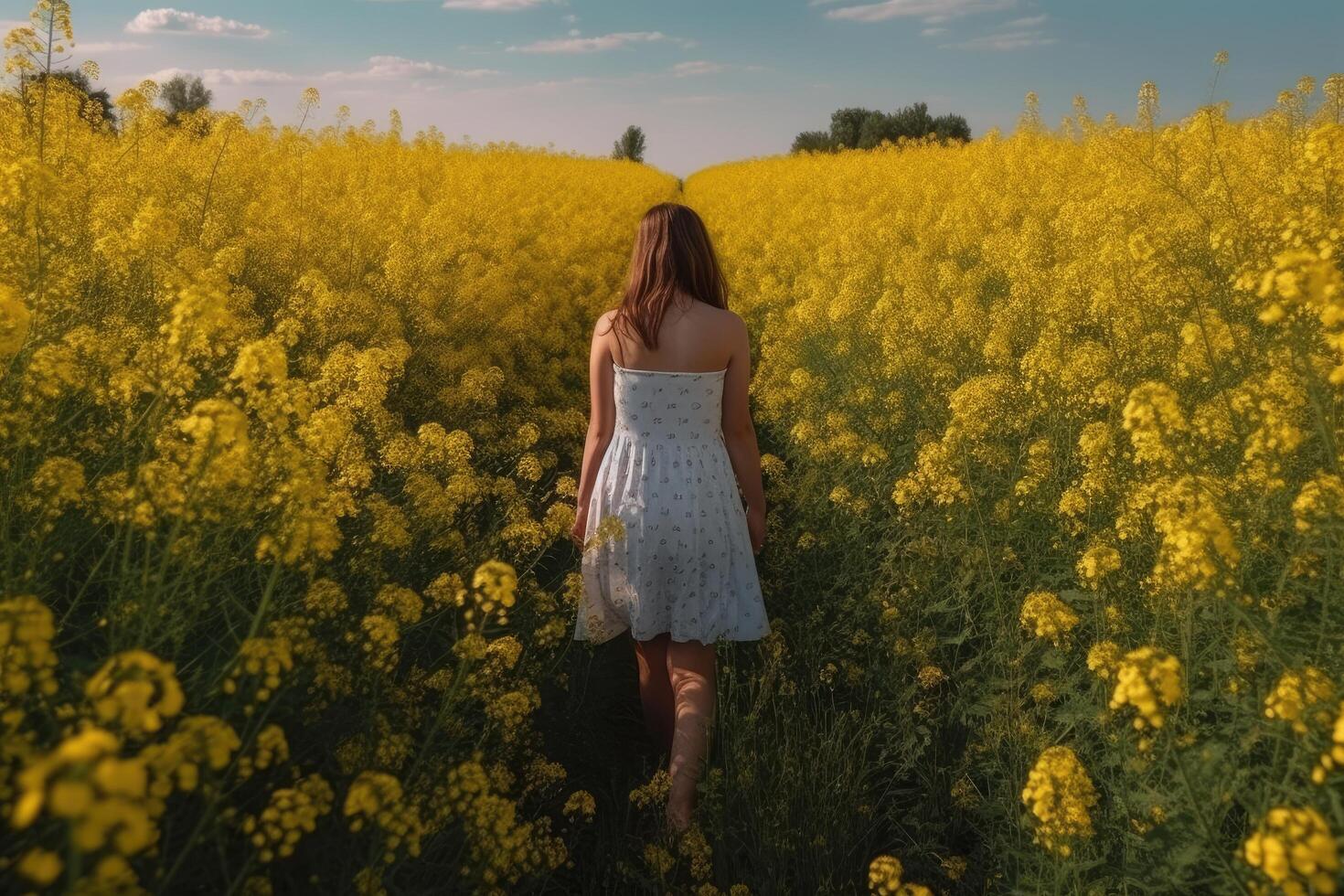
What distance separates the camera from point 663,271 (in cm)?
339

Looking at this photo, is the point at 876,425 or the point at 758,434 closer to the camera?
the point at 876,425

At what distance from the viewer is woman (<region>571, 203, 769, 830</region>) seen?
340 centimetres

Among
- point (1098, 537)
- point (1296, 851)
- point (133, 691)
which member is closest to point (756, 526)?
point (1098, 537)

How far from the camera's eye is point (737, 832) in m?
2.99

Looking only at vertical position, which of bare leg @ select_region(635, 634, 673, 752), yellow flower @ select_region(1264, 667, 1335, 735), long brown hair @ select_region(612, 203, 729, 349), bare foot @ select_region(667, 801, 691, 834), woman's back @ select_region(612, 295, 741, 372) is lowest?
bare foot @ select_region(667, 801, 691, 834)

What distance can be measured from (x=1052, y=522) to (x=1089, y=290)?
2339mm

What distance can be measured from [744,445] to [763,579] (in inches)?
48.9

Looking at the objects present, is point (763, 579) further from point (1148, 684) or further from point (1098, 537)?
point (1148, 684)

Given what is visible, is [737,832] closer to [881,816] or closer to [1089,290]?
[881,816]

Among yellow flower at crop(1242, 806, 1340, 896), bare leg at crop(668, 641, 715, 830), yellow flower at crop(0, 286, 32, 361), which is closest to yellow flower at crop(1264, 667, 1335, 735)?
yellow flower at crop(1242, 806, 1340, 896)

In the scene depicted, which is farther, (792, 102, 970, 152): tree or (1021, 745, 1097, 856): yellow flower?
(792, 102, 970, 152): tree

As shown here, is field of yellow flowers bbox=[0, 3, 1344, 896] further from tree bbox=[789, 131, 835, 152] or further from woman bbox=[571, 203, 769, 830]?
tree bbox=[789, 131, 835, 152]

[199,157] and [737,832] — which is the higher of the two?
[199,157]

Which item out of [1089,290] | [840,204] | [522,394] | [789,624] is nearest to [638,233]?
[789,624]
